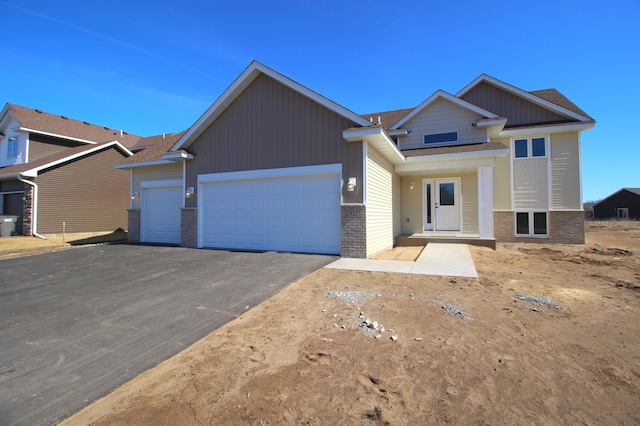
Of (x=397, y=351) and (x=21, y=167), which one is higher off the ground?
(x=21, y=167)

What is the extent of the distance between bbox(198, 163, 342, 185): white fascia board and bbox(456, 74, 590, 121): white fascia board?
995 centimetres

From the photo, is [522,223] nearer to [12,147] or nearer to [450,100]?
[450,100]

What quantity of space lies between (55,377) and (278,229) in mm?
7176

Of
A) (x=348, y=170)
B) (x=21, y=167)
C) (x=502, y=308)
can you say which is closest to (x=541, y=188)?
(x=348, y=170)

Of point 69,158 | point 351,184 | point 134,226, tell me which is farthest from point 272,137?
point 69,158

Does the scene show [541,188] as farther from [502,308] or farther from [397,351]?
[397,351]

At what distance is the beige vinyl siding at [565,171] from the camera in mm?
13188

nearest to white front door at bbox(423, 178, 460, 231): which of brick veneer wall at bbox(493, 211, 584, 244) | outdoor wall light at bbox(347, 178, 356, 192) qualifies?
brick veneer wall at bbox(493, 211, 584, 244)

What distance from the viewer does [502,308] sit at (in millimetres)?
4887

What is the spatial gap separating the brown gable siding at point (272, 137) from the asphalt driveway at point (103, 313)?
3.03 meters

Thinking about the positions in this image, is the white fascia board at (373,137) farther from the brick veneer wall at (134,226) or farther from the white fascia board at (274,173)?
the brick veneer wall at (134,226)

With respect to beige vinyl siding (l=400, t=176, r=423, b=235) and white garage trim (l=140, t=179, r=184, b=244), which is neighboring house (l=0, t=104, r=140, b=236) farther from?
beige vinyl siding (l=400, t=176, r=423, b=235)

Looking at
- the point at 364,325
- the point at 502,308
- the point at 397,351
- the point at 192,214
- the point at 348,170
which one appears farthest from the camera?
the point at 192,214

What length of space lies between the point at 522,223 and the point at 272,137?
460 inches
